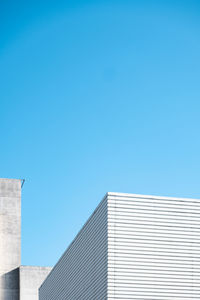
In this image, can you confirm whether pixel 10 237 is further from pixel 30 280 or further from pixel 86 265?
pixel 86 265

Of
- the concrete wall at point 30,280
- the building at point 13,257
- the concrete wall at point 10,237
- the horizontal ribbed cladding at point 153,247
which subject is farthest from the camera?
the concrete wall at point 10,237

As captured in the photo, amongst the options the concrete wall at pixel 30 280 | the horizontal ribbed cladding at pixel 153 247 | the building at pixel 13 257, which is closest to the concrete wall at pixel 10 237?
the building at pixel 13 257

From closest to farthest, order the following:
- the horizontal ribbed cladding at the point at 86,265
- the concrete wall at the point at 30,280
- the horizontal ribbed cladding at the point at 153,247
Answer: the horizontal ribbed cladding at the point at 153,247, the horizontal ribbed cladding at the point at 86,265, the concrete wall at the point at 30,280

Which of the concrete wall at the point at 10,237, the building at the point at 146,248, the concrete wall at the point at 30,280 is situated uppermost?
the concrete wall at the point at 10,237

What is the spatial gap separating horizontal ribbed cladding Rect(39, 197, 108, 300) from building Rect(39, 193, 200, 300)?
0.13 ft

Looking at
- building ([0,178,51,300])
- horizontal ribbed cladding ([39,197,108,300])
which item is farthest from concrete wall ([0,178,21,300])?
horizontal ribbed cladding ([39,197,108,300])

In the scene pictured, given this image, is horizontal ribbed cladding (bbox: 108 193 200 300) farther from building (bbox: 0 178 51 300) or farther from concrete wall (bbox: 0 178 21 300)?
concrete wall (bbox: 0 178 21 300)

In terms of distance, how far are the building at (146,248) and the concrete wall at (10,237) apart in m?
31.3

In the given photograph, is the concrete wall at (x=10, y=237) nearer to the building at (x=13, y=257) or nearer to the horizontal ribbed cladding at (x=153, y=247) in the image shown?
the building at (x=13, y=257)

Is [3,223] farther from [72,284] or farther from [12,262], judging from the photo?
[72,284]

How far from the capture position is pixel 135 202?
2466 centimetres

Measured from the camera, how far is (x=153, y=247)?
80.4ft

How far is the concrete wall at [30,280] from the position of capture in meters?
54.7

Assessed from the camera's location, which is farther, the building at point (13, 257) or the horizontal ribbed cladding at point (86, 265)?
the building at point (13, 257)
